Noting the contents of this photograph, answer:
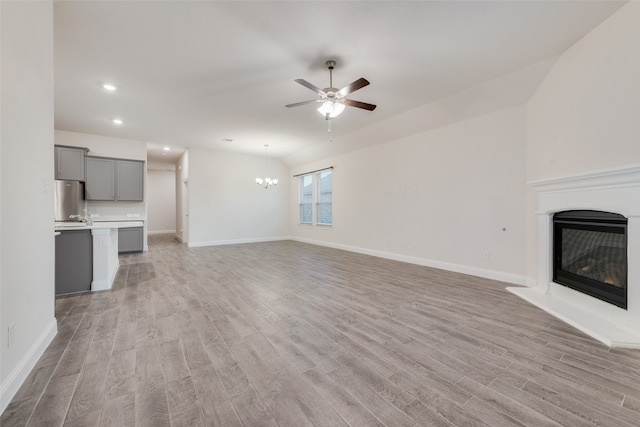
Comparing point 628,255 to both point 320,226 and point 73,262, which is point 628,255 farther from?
point 320,226

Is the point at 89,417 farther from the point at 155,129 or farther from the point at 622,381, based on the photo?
the point at 155,129

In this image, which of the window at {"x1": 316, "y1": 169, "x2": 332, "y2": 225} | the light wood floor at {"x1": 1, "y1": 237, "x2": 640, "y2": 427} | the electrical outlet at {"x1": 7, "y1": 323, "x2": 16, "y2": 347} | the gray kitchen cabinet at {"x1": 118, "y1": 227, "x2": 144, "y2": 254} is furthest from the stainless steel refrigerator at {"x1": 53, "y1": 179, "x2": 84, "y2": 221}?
the window at {"x1": 316, "y1": 169, "x2": 332, "y2": 225}

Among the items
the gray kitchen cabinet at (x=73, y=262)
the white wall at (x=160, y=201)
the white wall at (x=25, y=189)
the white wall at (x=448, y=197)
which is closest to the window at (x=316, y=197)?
the white wall at (x=448, y=197)

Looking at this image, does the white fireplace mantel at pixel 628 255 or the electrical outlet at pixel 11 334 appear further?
the white fireplace mantel at pixel 628 255

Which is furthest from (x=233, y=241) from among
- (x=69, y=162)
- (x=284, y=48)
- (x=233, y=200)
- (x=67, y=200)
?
(x=284, y=48)

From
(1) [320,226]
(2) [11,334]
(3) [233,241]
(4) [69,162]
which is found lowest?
(3) [233,241]

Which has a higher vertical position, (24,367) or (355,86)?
(355,86)

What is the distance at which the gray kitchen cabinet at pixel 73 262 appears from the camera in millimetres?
3163

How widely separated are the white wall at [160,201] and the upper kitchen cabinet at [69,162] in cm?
564

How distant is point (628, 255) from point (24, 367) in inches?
189

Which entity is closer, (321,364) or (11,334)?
(11,334)

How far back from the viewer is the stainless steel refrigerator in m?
5.28

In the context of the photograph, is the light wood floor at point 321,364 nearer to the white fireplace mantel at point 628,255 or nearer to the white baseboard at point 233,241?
the white fireplace mantel at point 628,255

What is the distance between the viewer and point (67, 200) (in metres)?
5.43
